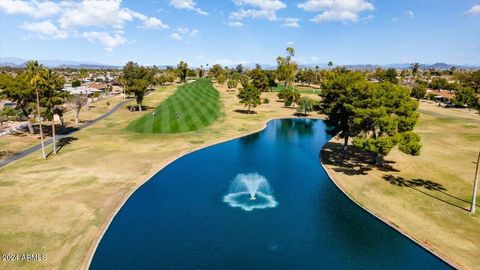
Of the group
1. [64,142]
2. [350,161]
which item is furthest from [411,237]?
[64,142]

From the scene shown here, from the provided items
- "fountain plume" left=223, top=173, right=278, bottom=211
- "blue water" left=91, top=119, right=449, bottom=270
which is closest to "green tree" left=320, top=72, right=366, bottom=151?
"blue water" left=91, top=119, right=449, bottom=270

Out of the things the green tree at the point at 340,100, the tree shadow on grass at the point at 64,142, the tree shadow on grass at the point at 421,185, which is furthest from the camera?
the tree shadow on grass at the point at 64,142

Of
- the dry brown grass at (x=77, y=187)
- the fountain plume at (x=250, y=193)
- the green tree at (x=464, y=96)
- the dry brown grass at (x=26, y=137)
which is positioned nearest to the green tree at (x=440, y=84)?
the green tree at (x=464, y=96)

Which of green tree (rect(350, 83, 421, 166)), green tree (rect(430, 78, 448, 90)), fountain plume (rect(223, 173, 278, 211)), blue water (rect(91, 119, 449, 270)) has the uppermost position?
green tree (rect(430, 78, 448, 90))

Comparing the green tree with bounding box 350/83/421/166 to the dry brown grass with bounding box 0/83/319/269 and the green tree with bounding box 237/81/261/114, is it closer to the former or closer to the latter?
the dry brown grass with bounding box 0/83/319/269

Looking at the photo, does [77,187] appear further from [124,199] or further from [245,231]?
[245,231]

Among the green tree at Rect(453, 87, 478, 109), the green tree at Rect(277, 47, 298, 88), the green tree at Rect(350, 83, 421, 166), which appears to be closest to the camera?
the green tree at Rect(350, 83, 421, 166)

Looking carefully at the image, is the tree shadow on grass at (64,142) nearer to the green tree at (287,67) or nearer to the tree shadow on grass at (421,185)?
the tree shadow on grass at (421,185)
